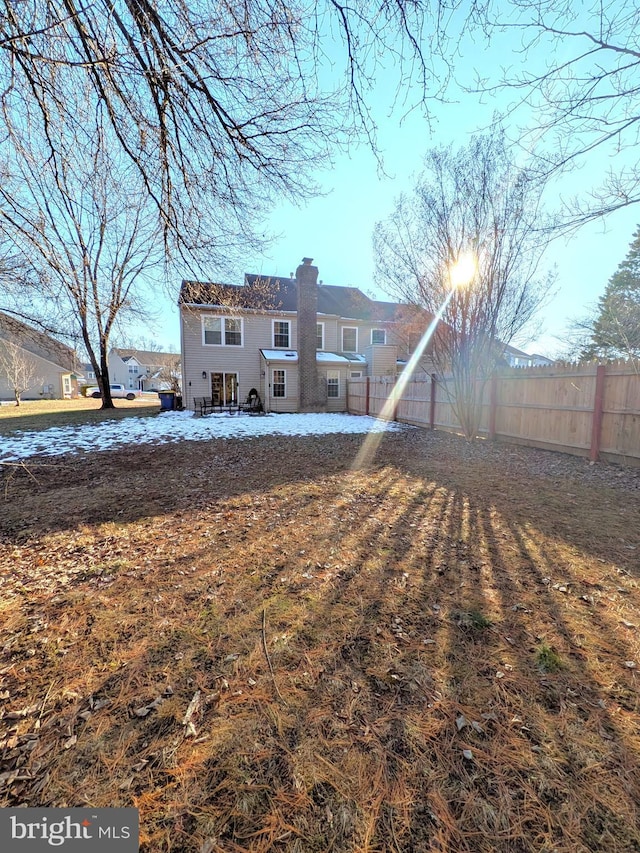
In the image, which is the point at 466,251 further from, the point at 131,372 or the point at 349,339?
the point at 131,372

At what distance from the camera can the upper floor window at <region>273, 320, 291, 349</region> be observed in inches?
717

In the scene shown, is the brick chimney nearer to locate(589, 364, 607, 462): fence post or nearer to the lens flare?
the lens flare

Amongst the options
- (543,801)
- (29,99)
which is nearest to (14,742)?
(543,801)

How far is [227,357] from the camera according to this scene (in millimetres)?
17484

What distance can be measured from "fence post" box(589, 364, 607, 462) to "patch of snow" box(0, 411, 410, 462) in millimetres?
5627

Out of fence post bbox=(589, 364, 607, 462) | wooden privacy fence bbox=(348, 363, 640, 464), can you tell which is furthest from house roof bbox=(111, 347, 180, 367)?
fence post bbox=(589, 364, 607, 462)

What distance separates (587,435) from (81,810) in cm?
836

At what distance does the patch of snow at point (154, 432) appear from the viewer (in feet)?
26.6

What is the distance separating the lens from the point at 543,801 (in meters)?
1.33

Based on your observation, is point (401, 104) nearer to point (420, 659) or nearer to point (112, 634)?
point (420, 659)

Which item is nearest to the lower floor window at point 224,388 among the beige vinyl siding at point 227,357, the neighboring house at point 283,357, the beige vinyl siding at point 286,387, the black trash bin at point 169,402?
the neighboring house at point 283,357

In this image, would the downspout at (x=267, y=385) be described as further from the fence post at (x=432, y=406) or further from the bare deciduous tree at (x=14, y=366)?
the bare deciduous tree at (x=14, y=366)

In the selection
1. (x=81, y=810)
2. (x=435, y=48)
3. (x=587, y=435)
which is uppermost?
(x=435, y=48)

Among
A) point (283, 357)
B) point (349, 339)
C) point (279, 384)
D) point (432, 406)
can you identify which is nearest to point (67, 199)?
point (432, 406)
